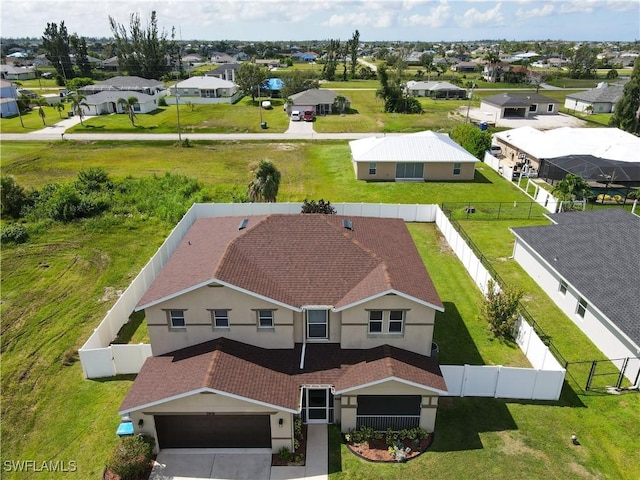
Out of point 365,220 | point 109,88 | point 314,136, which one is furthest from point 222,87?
point 365,220

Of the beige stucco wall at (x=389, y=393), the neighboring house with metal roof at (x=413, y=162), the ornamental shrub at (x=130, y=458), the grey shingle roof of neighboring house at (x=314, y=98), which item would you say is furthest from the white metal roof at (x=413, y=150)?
the ornamental shrub at (x=130, y=458)

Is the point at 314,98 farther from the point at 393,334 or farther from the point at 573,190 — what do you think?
the point at 393,334

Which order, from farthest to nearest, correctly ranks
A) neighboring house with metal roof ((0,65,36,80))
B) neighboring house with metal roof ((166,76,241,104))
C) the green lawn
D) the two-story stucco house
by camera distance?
neighboring house with metal roof ((0,65,36,80))
neighboring house with metal roof ((166,76,241,104))
the green lawn
the two-story stucco house

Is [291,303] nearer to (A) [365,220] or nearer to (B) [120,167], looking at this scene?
(A) [365,220]

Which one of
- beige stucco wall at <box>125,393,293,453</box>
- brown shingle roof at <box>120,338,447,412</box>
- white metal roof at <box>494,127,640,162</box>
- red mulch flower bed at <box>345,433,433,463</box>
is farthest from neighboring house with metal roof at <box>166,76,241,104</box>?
red mulch flower bed at <box>345,433,433,463</box>

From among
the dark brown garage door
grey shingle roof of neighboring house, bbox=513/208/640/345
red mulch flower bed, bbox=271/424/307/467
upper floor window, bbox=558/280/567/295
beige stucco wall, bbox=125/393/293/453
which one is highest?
grey shingle roof of neighboring house, bbox=513/208/640/345

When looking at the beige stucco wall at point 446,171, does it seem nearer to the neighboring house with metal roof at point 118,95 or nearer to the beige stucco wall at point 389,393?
the beige stucco wall at point 389,393

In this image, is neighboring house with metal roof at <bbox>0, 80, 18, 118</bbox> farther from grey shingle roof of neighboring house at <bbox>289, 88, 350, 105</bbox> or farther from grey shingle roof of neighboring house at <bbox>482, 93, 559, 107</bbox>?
grey shingle roof of neighboring house at <bbox>482, 93, 559, 107</bbox>
